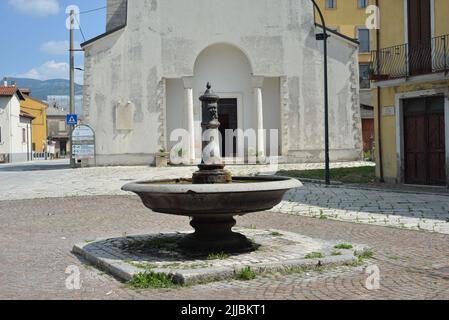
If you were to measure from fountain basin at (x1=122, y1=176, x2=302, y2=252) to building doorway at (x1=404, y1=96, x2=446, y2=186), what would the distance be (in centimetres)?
1005

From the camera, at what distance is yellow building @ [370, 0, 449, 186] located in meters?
15.5

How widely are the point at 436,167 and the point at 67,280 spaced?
1257 cm

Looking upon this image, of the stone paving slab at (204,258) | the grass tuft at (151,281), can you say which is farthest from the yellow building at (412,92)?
the grass tuft at (151,281)

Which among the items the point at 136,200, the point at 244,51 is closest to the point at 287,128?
the point at 244,51

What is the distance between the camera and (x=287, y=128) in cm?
2870

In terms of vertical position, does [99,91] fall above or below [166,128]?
above

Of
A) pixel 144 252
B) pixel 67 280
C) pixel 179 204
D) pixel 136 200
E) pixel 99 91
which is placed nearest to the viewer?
pixel 67 280

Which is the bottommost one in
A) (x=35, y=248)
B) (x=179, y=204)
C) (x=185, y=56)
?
(x=35, y=248)

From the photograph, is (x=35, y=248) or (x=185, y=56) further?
(x=185, y=56)

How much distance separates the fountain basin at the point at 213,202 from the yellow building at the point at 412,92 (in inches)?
395

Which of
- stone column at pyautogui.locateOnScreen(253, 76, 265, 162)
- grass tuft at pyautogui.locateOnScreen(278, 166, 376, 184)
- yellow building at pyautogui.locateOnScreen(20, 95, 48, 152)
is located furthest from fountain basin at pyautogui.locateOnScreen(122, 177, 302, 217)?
yellow building at pyautogui.locateOnScreen(20, 95, 48, 152)

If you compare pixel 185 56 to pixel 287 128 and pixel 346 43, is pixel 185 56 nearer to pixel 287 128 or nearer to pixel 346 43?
pixel 287 128

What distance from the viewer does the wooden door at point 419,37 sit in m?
15.9

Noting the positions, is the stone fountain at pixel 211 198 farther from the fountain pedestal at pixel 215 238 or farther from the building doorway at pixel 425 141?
the building doorway at pixel 425 141
